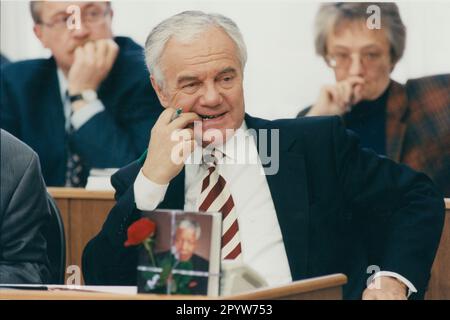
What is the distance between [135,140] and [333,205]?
752 mm

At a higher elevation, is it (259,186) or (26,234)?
(259,186)

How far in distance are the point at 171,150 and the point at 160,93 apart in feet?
0.87

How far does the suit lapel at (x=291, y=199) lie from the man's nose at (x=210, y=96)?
0.50 feet

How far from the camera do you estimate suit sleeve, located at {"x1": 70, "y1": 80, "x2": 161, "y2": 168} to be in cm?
340

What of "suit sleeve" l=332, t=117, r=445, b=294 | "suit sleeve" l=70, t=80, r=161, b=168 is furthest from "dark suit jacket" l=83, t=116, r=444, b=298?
"suit sleeve" l=70, t=80, r=161, b=168

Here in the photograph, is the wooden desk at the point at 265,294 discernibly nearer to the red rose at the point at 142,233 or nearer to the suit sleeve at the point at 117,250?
the red rose at the point at 142,233

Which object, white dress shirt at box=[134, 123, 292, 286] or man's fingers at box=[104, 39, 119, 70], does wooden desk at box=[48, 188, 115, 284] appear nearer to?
white dress shirt at box=[134, 123, 292, 286]

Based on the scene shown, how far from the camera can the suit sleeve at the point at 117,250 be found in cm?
315

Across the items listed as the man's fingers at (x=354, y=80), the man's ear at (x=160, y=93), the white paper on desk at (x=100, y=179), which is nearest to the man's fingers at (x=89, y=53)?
the man's ear at (x=160, y=93)

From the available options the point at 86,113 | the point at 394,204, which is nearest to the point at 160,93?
the point at 86,113

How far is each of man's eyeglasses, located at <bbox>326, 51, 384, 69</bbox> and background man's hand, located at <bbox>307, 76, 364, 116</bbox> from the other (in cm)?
5

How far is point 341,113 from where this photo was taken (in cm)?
337

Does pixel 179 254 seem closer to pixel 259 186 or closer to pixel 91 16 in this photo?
pixel 259 186

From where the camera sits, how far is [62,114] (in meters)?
3.51
